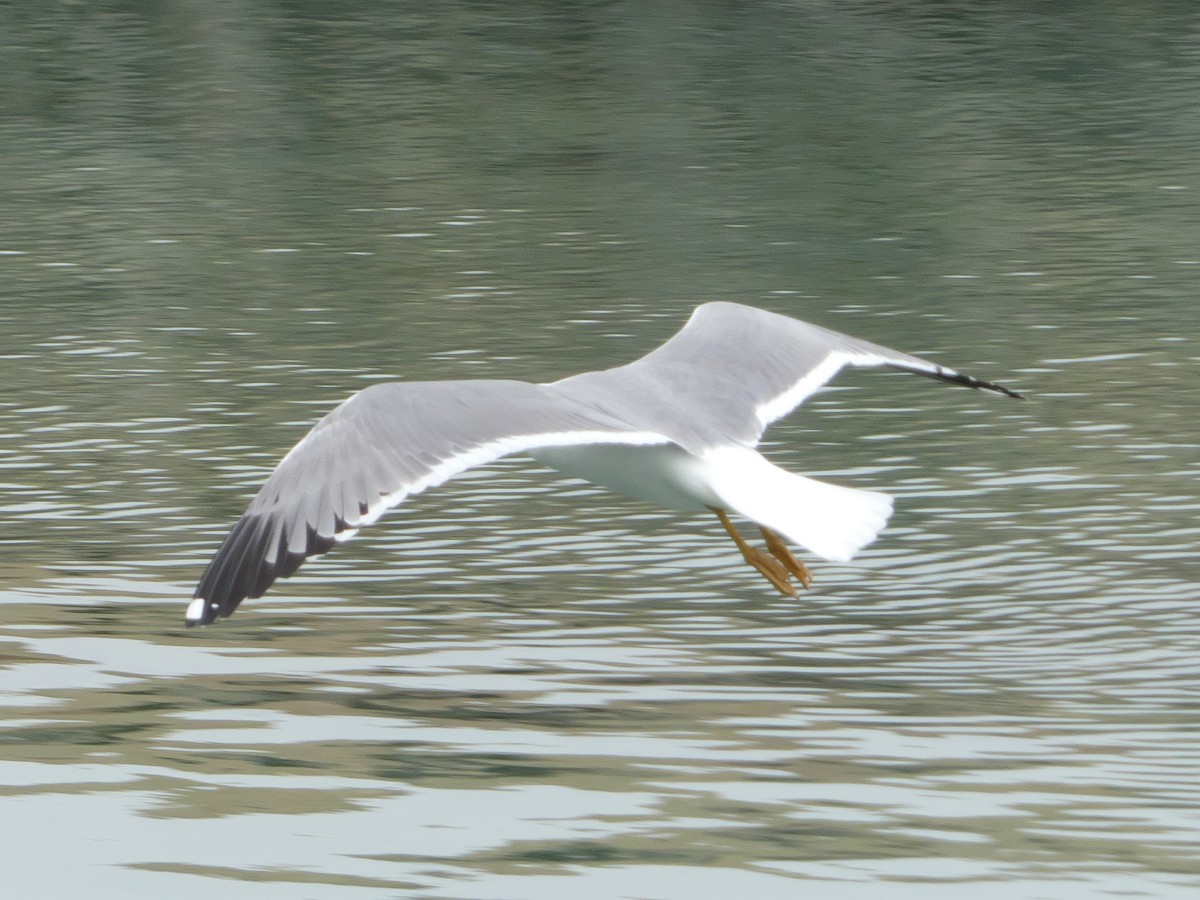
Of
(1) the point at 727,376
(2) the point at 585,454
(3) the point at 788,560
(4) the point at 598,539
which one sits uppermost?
(1) the point at 727,376

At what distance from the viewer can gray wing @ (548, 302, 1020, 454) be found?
6.63 metres

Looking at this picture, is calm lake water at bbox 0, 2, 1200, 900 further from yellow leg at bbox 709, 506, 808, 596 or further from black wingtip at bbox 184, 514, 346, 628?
black wingtip at bbox 184, 514, 346, 628

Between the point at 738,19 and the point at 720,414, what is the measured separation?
18506mm

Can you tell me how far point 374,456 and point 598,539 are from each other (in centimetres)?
222

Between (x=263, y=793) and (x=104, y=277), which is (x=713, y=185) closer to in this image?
(x=104, y=277)

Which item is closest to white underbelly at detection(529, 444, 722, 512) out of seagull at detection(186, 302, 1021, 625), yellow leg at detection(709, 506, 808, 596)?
seagull at detection(186, 302, 1021, 625)

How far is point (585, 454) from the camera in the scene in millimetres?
6707

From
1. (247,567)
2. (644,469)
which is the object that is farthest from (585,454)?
(247,567)

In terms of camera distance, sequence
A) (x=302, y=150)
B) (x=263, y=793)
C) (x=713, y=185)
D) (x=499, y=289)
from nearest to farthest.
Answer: (x=263, y=793)
(x=499, y=289)
(x=713, y=185)
(x=302, y=150)

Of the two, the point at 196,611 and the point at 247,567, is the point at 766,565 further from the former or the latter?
the point at 196,611

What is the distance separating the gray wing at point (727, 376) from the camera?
6629mm

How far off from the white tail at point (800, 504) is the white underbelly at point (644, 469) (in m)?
0.08

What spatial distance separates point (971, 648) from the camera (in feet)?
22.7

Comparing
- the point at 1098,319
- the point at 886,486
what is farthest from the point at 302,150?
the point at 886,486
